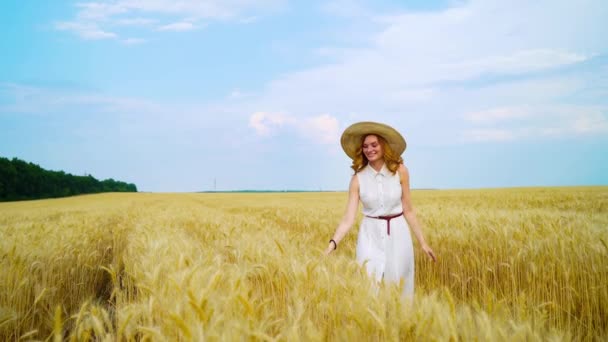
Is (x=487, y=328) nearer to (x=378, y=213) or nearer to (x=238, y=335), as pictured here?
(x=238, y=335)

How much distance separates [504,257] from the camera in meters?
4.59

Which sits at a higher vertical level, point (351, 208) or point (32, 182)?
point (32, 182)

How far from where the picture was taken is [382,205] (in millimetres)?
3676

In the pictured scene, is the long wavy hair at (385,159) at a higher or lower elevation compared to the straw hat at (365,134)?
lower

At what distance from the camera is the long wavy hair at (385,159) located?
3.70 m

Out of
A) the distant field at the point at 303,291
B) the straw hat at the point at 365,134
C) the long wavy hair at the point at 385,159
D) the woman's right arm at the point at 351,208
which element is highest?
the straw hat at the point at 365,134

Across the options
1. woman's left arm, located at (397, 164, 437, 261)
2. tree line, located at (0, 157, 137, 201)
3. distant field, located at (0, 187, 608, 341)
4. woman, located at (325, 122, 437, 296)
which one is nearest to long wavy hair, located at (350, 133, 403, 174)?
woman, located at (325, 122, 437, 296)

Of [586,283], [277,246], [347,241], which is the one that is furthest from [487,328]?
[347,241]

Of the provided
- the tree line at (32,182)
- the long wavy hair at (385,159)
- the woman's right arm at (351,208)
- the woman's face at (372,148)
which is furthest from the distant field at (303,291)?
the tree line at (32,182)

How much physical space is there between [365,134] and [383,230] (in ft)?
3.17

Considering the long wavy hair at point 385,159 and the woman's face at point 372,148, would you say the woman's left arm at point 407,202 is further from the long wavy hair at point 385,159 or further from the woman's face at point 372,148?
the woman's face at point 372,148

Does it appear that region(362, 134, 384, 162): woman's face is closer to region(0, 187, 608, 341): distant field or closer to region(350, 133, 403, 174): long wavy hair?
region(350, 133, 403, 174): long wavy hair

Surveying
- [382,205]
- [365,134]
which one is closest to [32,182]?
[365,134]

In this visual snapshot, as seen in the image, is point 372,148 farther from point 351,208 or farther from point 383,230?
point 383,230
